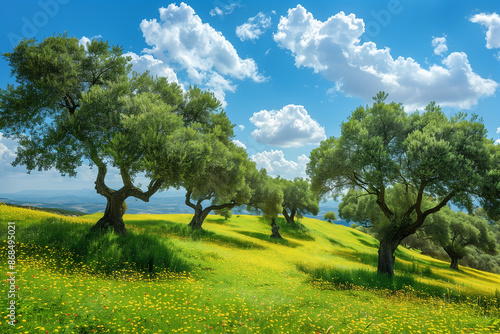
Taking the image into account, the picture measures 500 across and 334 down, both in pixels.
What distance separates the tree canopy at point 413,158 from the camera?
55.4 feet

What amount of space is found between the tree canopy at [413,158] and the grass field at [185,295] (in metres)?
6.91

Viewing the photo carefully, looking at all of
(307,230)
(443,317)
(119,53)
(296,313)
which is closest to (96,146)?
(119,53)

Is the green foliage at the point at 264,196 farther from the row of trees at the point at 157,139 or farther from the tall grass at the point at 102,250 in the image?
the tall grass at the point at 102,250

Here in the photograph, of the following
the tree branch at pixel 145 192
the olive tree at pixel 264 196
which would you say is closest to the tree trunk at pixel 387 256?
the olive tree at pixel 264 196

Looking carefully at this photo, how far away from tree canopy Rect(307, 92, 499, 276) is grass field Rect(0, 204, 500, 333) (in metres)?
6.91

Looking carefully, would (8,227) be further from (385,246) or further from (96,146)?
(385,246)

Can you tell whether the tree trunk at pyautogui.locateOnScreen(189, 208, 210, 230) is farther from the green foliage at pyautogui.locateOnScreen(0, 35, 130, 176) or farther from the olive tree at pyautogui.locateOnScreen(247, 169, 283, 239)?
the green foliage at pyautogui.locateOnScreen(0, 35, 130, 176)

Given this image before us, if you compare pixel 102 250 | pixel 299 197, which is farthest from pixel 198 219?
pixel 299 197

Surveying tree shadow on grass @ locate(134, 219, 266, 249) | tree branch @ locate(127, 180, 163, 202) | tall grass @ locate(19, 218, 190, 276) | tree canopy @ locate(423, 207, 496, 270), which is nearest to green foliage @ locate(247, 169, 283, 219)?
tree shadow on grass @ locate(134, 219, 266, 249)

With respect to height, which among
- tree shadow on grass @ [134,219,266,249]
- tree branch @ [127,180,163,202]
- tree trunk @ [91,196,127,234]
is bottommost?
tree shadow on grass @ [134,219,266,249]

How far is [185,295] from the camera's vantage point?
36.1 ft

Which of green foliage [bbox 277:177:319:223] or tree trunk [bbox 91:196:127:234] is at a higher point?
green foliage [bbox 277:177:319:223]

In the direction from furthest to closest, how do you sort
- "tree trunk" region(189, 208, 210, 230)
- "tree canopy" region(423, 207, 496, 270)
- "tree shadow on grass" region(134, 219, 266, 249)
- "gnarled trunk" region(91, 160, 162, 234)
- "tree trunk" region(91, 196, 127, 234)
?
1. "tree canopy" region(423, 207, 496, 270)
2. "tree trunk" region(189, 208, 210, 230)
3. "tree shadow on grass" region(134, 219, 266, 249)
4. "gnarled trunk" region(91, 160, 162, 234)
5. "tree trunk" region(91, 196, 127, 234)

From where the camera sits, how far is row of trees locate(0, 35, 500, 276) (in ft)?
55.2
